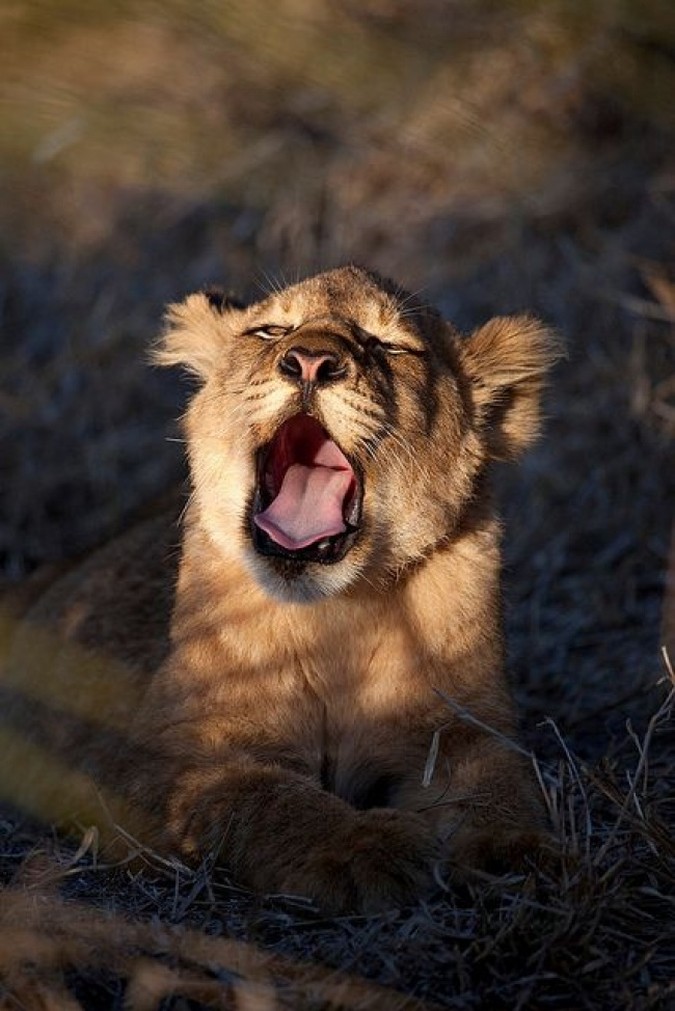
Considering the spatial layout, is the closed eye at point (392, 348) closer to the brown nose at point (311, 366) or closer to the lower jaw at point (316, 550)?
the brown nose at point (311, 366)

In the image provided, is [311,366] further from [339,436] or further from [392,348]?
[392,348]

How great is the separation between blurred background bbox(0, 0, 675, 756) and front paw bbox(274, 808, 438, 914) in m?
2.69

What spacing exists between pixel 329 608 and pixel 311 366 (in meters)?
0.67

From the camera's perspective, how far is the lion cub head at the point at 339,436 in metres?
4.13

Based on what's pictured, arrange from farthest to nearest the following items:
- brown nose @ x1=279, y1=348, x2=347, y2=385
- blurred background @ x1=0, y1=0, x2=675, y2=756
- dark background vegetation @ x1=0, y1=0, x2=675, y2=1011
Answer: blurred background @ x1=0, y1=0, x2=675, y2=756, dark background vegetation @ x1=0, y1=0, x2=675, y2=1011, brown nose @ x1=279, y1=348, x2=347, y2=385

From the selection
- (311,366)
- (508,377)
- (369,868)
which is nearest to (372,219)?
(508,377)

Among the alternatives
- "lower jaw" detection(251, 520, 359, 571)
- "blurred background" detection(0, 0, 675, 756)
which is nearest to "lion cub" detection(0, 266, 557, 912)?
"lower jaw" detection(251, 520, 359, 571)

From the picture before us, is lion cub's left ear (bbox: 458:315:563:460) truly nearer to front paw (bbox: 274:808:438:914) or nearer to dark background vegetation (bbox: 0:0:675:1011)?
dark background vegetation (bbox: 0:0:675:1011)

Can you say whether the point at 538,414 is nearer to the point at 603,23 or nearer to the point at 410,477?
the point at 410,477

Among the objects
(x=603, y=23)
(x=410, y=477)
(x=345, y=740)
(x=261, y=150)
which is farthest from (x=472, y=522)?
(x=261, y=150)

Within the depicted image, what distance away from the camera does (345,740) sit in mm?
4230

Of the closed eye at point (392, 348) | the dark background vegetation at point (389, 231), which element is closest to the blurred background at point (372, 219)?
the dark background vegetation at point (389, 231)

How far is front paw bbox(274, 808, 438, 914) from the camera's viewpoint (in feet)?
11.1

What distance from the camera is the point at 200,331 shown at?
4949mm
